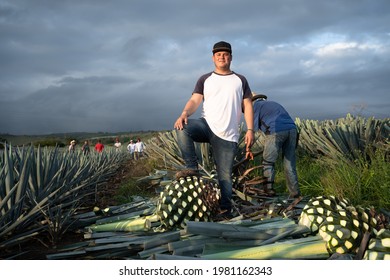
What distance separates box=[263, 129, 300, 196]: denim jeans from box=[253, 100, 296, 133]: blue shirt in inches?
3.0

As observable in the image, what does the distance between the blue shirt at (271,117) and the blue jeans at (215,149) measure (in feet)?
4.53

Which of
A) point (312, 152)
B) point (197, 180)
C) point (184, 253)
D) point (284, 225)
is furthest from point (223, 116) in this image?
point (312, 152)

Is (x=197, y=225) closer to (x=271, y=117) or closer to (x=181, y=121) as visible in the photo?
(x=181, y=121)

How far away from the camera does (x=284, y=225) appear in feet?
8.93

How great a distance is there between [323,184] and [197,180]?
205cm

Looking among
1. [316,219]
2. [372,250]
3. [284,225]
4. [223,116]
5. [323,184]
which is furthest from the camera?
[323,184]

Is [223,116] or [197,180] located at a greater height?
[223,116]

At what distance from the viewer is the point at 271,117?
4.89 metres

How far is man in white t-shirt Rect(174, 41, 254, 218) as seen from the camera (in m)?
3.49

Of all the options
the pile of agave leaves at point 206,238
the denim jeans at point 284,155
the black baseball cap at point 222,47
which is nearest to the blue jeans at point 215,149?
the pile of agave leaves at point 206,238

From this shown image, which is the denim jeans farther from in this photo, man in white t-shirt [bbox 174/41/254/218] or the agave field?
man in white t-shirt [bbox 174/41/254/218]

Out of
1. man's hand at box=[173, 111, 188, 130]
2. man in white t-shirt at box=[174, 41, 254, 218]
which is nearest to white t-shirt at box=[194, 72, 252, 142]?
man in white t-shirt at box=[174, 41, 254, 218]

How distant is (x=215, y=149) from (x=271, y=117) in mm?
1502

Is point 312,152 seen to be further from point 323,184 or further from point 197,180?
point 197,180
